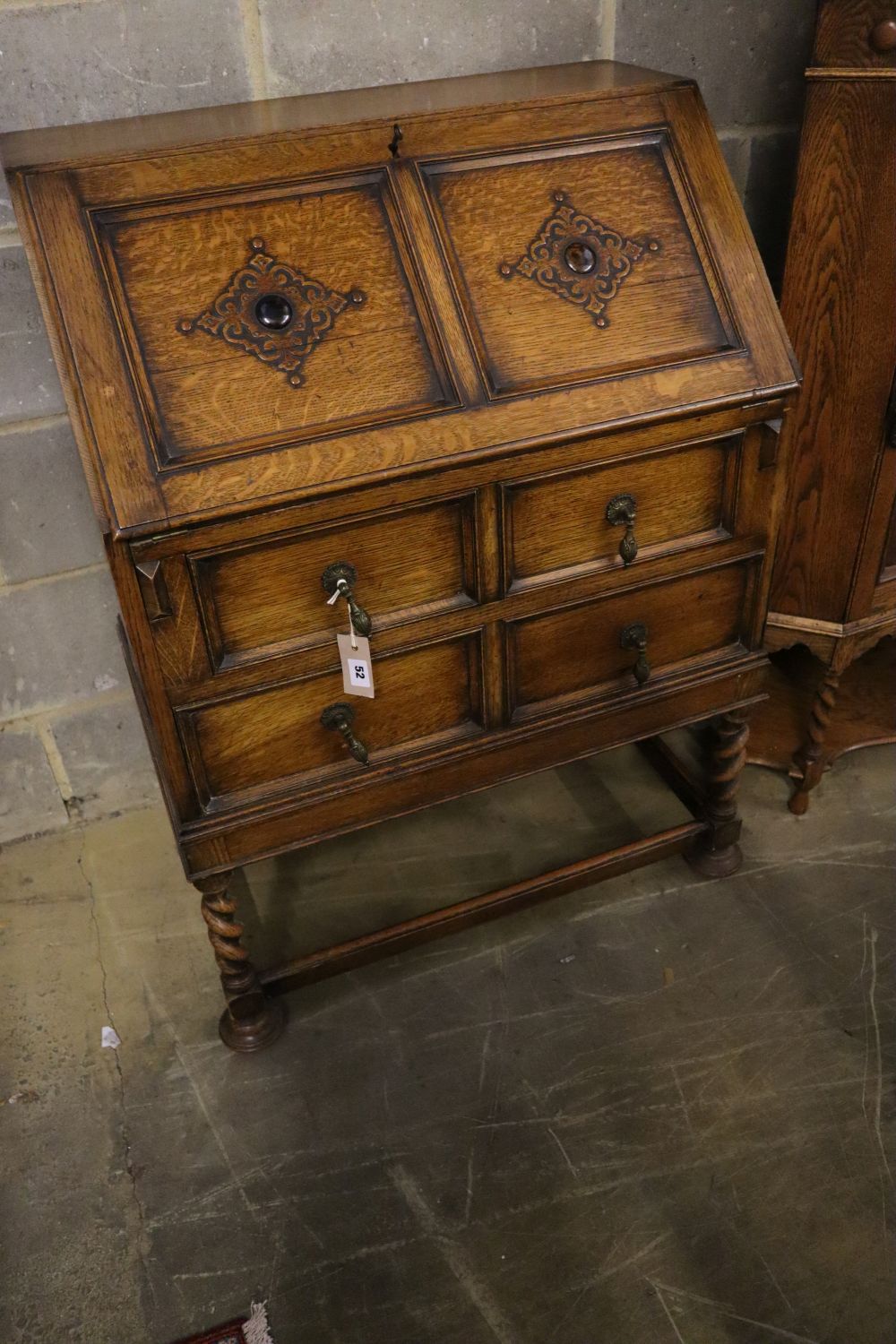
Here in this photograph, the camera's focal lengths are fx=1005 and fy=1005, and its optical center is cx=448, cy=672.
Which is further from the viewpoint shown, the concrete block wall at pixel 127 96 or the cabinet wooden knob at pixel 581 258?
the concrete block wall at pixel 127 96

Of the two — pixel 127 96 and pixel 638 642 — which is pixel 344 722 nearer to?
pixel 638 642

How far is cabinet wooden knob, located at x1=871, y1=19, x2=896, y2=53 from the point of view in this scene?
1.66m

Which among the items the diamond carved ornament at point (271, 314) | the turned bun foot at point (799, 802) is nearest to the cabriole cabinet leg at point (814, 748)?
the turned bun foot at point (799, 802)

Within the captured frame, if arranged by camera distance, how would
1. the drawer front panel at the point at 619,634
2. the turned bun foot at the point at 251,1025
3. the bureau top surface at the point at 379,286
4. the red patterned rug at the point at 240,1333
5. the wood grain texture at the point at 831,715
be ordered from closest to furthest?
1. the bureau top surface at the point at 379,286
2. the red patterned rug at the point at 240,1333
3. the drawer front panel at the point at 619,634
4. the turned bun foot at the point at 251,1025
5. the wood grain texture at the point at 831,715

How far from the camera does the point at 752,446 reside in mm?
1646

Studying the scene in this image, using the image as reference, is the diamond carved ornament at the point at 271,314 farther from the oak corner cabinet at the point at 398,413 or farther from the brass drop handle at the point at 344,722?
the brass drop handle at the point at 344,722

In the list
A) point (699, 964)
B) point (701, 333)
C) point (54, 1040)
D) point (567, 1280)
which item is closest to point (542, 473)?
point (701, 333)

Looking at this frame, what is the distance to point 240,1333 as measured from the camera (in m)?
1.60

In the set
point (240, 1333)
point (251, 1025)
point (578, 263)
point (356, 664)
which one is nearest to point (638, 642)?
point (356, 664)

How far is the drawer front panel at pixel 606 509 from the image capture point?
5.14 ft

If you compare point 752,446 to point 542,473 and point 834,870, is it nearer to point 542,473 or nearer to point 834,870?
point 542,473

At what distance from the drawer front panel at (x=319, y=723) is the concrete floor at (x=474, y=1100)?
0.68 metres

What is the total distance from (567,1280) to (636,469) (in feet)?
4.36

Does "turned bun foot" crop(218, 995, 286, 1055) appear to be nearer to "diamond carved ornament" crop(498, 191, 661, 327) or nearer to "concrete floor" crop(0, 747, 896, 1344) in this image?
"concrete floor" crop(0, 747, 896, 1344)
